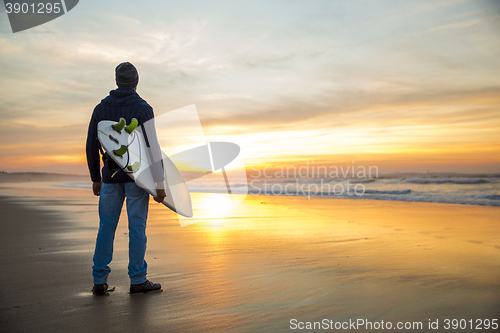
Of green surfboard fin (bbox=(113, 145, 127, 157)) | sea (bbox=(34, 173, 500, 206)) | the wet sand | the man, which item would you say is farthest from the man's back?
sea (bbox=(34, 173, 500, 206))

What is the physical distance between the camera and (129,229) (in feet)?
8.71

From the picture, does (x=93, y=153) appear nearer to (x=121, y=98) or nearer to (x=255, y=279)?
(x=121, y=98)

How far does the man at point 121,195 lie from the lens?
2646mm

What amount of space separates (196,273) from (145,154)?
122 centimetres

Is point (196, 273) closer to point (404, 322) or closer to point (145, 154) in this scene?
point (145, 154)

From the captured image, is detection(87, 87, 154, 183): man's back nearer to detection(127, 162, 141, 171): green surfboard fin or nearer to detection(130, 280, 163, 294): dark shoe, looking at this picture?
detection(127, 162, 141, 171): green surfboard fin

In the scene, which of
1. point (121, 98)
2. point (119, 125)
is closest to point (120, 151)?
point (119, 125)

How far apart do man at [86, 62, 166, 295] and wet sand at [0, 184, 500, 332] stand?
19 cm

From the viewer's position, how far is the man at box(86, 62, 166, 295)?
265cm

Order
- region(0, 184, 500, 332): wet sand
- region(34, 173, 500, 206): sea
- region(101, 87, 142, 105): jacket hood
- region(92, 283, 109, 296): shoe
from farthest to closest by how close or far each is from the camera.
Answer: region(34, 173, 500, 206): sea, region(101, 87, 142, 105): jacket hood, region(92, 283, 109, 296): shoe, region(0, 184, 500, 332): wet sand

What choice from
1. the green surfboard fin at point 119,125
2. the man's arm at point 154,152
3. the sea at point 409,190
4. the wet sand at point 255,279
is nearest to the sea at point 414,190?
the sea at point 409,190

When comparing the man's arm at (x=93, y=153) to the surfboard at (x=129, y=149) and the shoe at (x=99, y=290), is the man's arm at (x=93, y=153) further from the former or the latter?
the shoe at (x=99, y=290)

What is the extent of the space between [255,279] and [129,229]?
113 cm

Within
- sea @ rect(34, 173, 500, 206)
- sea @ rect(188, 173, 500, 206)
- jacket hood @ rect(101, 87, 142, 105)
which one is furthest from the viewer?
sea @ rect(34, 173, 500, 206)
